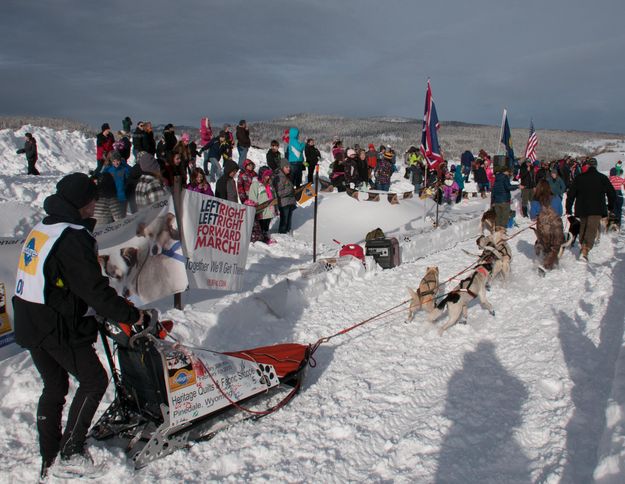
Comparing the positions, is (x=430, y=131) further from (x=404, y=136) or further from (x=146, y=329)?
(x=404, y=136)

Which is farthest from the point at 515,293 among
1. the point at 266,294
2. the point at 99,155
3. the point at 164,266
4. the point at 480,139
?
the point at 480,139

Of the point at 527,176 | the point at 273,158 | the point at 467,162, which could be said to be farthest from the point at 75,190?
the point at 467,162

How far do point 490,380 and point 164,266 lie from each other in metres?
3.60

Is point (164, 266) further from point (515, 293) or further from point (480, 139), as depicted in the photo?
point (480, 139)

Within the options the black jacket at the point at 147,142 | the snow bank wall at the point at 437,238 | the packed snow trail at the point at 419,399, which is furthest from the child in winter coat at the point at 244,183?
the packed snow trail at the point at 419,399

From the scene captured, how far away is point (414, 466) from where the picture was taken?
3232mm

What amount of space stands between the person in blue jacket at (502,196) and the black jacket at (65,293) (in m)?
10.2

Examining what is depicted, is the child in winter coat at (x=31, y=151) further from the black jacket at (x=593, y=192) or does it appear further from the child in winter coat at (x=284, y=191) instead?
the black jacket at (x=593, y=192)

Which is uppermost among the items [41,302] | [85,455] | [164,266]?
[41,302]

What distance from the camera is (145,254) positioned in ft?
17.1

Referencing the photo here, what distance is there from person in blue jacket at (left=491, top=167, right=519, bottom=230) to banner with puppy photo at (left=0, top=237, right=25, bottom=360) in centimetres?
1006

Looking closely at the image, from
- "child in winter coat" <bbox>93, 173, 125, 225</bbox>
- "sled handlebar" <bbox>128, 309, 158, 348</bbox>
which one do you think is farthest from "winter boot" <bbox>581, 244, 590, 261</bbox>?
"sled handlebar" <bbox>128, 309, 158, 348</bbox>

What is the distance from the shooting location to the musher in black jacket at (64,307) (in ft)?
9.00

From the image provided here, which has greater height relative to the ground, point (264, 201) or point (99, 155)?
point (99, 155)
